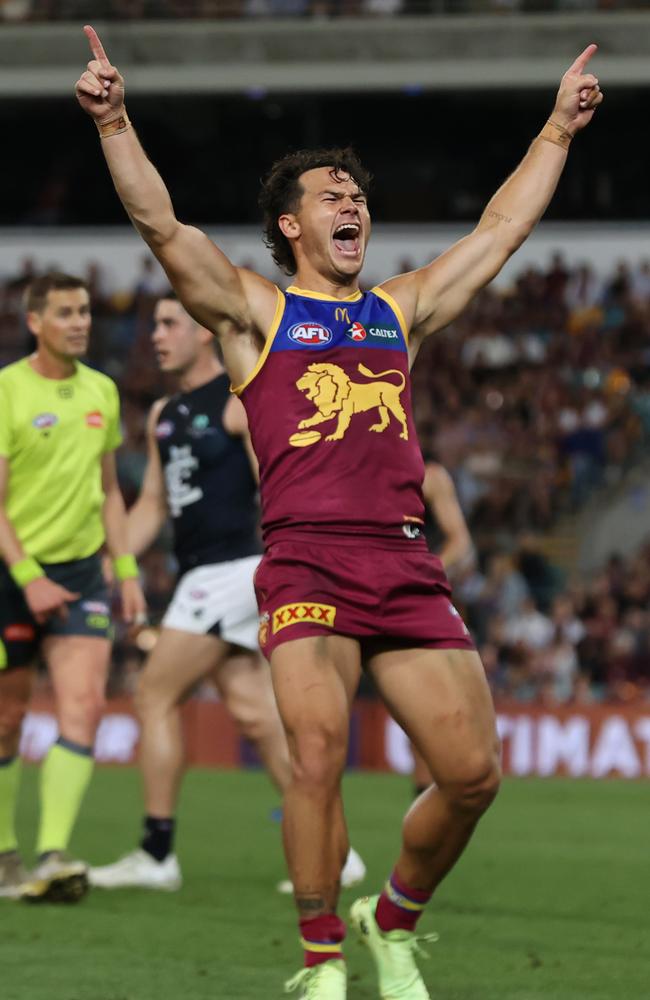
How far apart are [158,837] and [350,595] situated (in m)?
3.38

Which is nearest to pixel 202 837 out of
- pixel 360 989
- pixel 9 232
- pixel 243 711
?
pixel 243 711

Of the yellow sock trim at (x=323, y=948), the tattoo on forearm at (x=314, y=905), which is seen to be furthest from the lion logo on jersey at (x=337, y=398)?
the yellow sock trim at (x=323, y=948)

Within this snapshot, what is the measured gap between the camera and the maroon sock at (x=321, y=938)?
5.13m

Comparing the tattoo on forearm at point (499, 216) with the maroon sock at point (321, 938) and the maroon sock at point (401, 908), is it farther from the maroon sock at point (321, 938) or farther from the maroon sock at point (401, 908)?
the maroon sock at point (321, 938)

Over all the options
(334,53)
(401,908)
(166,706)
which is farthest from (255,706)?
(334,53)

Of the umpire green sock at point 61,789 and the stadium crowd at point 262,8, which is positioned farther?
the stadium crowd at point 262,8

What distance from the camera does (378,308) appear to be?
561 cm

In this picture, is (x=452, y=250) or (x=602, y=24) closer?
(x=452, y=250)

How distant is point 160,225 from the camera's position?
533cm

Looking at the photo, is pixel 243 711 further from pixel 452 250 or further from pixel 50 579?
pixel 452 250

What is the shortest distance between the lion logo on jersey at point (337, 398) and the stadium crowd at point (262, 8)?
21.0 meters

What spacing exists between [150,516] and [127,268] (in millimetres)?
17242

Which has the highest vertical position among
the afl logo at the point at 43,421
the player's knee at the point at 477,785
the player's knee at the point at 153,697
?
the afl logo at the point at 43,421

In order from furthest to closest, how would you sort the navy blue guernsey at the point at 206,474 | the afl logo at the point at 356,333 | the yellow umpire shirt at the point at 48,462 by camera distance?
the navy blue guernsey at the point at 206,474 → the yellow umpire shirt at the point at 48,462 → the afl logo at the point at 356,333
